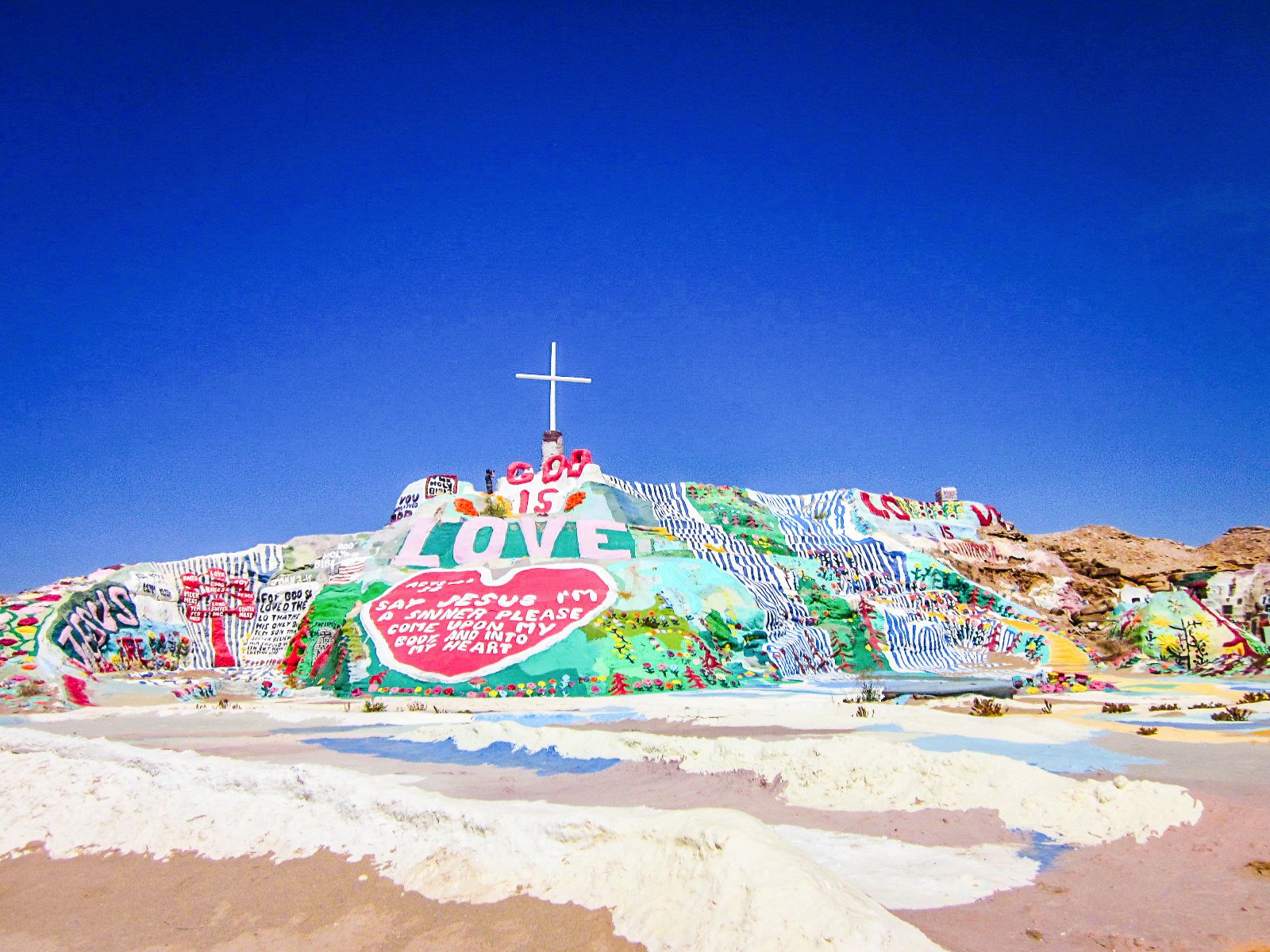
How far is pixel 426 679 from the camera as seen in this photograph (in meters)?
15.9

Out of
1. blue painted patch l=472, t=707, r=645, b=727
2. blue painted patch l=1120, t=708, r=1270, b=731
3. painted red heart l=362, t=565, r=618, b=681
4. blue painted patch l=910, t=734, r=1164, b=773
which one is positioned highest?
painted red heart l=362, t=565, r=618, b=681

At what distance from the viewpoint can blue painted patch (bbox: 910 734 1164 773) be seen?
20.9 ft

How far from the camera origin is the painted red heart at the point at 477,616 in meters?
16.3

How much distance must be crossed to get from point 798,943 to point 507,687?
1304cm

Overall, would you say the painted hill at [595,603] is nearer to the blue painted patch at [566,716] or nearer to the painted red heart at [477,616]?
the painted red heart at [477,616]

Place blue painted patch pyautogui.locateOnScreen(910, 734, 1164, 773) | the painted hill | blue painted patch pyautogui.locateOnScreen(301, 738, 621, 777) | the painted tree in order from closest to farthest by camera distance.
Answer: blue painted patch pyautogui.locateOnScreen(910, 734, 1164, 773) → blue painted patch pyautogui.locateOnScreen(301, 738, 621, 777) → the painted hill → the painted tree

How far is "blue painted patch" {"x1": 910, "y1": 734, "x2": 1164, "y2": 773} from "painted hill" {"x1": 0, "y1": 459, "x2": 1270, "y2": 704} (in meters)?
8.58

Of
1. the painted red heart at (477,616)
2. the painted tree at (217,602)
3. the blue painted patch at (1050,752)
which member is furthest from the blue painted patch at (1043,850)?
the painted tree at (217,602)

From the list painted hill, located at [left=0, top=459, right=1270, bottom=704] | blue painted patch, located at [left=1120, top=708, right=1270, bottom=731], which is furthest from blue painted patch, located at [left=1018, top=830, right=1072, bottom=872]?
painted hill, located at [left=0, top=459, right=1270, bottom=704]

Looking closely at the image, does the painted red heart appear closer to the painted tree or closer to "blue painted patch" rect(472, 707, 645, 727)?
"blue painted patch" rect(472, 707, 645, 727)

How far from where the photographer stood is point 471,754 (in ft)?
26.9

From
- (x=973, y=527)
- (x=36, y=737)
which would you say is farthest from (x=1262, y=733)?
(x=973, y=527)

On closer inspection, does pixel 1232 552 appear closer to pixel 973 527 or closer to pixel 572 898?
pixel 973 527

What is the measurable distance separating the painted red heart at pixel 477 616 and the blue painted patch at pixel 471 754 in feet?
22.0
